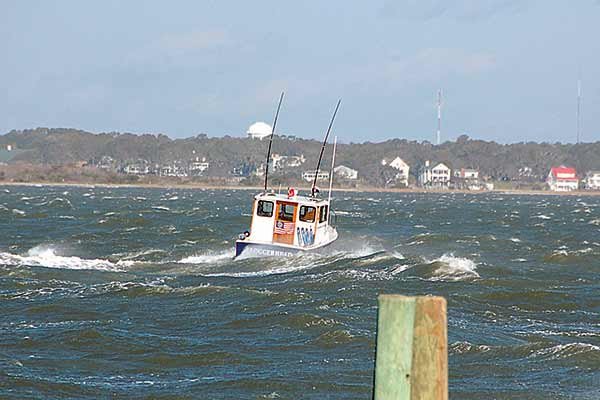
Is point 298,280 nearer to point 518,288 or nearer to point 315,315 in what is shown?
point 518,288

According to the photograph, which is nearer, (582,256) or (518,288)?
(518,288)

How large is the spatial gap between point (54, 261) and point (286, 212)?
24.0 ft

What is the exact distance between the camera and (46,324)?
21.3 m

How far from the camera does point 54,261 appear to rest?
3603 cm

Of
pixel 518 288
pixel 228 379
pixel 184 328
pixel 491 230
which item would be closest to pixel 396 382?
pixel 228 379

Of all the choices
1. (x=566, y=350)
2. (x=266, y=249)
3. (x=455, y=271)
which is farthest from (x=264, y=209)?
(x=566, y=350)

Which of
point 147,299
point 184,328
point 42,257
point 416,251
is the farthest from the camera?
point 416,251

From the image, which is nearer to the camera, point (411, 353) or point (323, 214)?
point (411, 353)

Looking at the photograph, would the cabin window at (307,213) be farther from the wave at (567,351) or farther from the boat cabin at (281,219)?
the wave at (567,351)

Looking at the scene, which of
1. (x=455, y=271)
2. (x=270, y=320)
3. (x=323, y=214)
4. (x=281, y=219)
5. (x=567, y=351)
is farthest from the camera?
(x=323, y=214)

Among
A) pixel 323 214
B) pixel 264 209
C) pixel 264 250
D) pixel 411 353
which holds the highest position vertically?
pixel 411 353

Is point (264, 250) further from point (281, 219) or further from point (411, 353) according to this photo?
point (411, 353)

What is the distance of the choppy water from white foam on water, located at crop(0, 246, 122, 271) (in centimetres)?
9

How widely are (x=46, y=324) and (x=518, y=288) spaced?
11.9m
